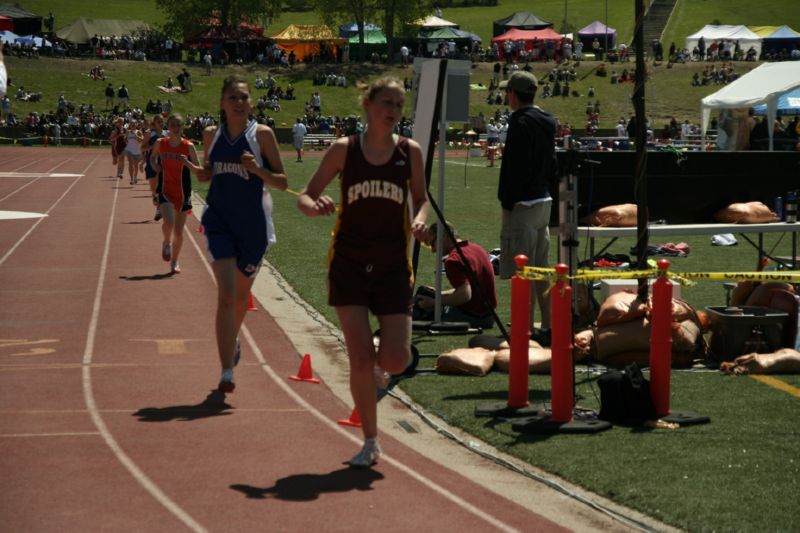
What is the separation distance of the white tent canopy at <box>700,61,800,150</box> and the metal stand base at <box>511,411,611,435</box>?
23038mm

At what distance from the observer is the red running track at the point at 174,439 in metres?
6.16

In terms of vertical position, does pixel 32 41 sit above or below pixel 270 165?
above

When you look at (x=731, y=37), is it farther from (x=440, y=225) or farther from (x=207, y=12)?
(x=440, y=225)

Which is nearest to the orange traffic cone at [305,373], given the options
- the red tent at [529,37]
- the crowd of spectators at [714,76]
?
the crowd of spectators at [714,76]

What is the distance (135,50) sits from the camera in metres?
89.6

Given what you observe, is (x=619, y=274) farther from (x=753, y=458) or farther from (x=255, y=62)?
(x=255, y=62)

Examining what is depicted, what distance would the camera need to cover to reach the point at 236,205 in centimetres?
895

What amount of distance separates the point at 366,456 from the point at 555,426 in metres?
1.42

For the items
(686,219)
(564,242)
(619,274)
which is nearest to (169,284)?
(686,219)

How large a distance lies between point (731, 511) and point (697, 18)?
371 feet

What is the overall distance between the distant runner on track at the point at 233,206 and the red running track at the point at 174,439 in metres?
0.58

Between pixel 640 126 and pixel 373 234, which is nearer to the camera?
pixel 373 234

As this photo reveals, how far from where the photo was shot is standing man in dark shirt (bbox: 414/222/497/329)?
11586mm

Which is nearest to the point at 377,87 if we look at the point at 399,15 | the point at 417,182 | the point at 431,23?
the point at 417,182
